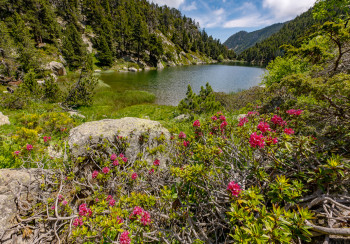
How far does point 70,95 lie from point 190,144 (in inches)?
545

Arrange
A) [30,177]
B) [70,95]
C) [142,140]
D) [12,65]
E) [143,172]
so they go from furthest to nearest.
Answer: [12,65], [70,95], [142,140], [143,172], [30,177]

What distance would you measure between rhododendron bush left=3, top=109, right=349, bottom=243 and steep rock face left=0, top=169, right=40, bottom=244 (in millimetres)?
199

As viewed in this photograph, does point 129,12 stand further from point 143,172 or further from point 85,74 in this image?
point 143,172

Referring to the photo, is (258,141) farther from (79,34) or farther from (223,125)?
(79,34)

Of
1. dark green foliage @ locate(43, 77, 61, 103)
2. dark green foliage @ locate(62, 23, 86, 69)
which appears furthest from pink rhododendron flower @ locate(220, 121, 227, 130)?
dark green foliage @ locate(62, 23, 86, 69)

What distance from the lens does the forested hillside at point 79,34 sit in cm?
2509

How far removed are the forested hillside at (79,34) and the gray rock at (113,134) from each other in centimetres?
1117

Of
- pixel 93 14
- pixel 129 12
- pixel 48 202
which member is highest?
pixel 129 12

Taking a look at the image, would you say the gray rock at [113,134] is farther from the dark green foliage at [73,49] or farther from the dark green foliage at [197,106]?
the dark green foliage at [73,49]

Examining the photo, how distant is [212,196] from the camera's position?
2.30m

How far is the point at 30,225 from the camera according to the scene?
3.03 m

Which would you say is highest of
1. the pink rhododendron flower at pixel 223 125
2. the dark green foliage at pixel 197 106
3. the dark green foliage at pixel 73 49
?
the dark green foliage at pixel 73 49

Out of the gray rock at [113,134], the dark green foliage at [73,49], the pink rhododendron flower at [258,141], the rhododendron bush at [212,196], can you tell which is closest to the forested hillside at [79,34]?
the dark green foliage at [73,49]

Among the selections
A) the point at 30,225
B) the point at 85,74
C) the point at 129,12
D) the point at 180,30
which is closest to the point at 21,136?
the point at 30,225
